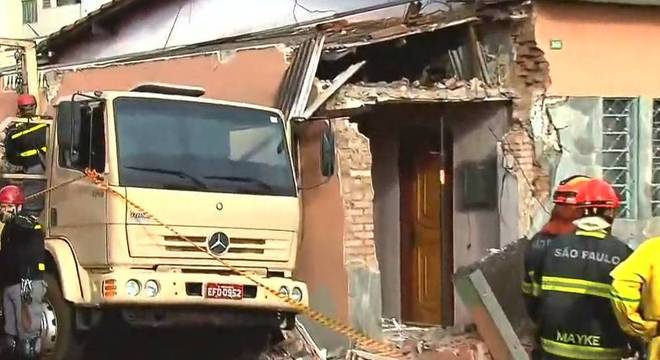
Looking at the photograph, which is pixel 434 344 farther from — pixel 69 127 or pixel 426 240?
pixel 69 127

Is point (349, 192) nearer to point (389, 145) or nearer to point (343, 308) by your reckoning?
point (343, 308)

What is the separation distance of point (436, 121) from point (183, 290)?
178 inches

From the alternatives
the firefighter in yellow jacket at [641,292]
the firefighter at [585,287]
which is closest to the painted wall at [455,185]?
the firefighter at [585,287]

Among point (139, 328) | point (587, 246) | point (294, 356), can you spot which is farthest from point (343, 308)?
point (587, 246)

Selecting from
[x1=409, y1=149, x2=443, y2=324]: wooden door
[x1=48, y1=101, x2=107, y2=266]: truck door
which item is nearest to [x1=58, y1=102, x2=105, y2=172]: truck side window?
[x1=48, y1=101, x2=107, y2=266]: truck door

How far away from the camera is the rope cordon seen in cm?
972

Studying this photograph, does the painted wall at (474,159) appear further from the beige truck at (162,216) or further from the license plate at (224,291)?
the license plate at (224,291)

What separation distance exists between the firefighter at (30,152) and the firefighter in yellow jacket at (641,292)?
6009mm

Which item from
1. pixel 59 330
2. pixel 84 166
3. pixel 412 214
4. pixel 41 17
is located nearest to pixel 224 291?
pixel 59 330

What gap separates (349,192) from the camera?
A: 38.2 feet

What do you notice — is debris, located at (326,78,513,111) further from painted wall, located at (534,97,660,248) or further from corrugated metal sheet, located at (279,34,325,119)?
painted wall, located at (534,97,660,248)

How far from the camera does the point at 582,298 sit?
6477mm

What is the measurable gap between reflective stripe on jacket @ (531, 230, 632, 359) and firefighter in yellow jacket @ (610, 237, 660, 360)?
0.48 meters

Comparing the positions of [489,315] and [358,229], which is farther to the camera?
[358,229]
